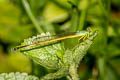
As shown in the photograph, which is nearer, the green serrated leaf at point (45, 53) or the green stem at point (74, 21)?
the green serrated leaf at point (45, 53)

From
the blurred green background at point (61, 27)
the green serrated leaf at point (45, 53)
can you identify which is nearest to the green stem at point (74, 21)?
the blurred green background at point (61, 27)

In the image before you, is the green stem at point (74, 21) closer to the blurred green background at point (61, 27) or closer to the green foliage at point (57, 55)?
the blurred green background at point (61, 27)

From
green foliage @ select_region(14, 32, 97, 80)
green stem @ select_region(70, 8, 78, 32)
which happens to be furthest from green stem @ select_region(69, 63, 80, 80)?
green stem @ select_region(70, 8, 78, 32)

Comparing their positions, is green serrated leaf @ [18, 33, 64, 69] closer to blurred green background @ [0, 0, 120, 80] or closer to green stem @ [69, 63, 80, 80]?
green stem @ [69, 63, 80, 80]

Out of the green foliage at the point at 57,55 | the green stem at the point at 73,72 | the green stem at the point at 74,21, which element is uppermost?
the green stem at the point at 74,21

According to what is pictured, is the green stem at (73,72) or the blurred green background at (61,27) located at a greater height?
the blurred green background at (61,27)

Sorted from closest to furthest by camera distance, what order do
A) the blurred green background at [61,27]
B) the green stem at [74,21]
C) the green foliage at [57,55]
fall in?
the green foliage at [57,55]
the green stem at [74,21]
the blurred green background at [61,27]

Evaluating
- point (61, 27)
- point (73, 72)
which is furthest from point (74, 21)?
point (73, 72)

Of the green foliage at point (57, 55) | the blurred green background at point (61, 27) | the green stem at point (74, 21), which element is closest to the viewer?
the green foliage at point (57, 55)

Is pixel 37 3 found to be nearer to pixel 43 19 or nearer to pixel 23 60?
pixel 43 19
